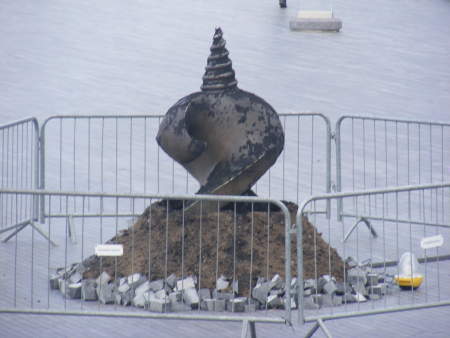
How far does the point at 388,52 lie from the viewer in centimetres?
2003

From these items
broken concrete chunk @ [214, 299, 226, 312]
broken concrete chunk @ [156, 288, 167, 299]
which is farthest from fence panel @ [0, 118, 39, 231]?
broken concrete chunk @ [214, 299, 226, 312]

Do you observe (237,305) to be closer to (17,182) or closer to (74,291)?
(74,291)

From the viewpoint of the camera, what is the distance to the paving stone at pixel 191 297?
9577 mm

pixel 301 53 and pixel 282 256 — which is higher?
pixel 301 53

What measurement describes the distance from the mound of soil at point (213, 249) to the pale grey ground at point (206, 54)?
1684 millimetres

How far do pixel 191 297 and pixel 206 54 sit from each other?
10.5 meters

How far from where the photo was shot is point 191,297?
31.5ft

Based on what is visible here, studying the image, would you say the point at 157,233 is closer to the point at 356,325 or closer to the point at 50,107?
the point at 356,325

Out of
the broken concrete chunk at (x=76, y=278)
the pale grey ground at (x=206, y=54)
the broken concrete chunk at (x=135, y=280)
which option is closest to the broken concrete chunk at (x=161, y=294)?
the broken concrete chunk at (x=135, y=280)

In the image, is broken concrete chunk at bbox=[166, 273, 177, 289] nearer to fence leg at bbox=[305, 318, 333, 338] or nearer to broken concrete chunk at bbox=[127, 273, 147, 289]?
broken concrete chunk at bbox=[127, 273, 147, 289]

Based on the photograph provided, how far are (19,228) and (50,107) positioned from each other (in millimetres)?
4964

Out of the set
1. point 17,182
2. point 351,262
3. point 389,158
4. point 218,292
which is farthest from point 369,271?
point 389,158

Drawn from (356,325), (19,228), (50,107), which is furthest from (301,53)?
(356,325)

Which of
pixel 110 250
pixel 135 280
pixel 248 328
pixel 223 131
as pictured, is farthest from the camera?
pixel 223 131
